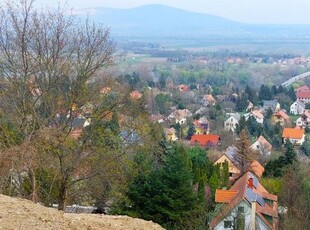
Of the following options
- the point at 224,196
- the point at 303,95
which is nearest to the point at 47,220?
the point at 224,196

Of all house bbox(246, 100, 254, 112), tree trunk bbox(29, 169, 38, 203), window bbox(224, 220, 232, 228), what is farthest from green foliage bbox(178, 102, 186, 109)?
tree trunk bbox(29, 169, 38, 203)

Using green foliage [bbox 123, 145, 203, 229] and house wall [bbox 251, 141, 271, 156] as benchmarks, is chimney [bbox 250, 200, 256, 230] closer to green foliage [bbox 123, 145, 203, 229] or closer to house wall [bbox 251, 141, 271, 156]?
green foliage [bbox 123, 145, 203, 229]

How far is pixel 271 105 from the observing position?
5297 cm

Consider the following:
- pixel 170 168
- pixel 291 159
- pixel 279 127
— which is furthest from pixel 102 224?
pixel 279 127

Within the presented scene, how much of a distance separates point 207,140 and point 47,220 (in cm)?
2986

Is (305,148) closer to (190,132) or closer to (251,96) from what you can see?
(190,132)

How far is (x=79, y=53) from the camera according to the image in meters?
11.0

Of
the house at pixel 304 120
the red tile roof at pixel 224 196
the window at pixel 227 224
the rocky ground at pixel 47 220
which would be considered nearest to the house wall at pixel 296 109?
the house at pixel 304 120

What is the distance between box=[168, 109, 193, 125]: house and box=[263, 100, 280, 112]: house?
7.95 meters

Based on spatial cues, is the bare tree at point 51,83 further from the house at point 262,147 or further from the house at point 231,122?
the house at point 231,122

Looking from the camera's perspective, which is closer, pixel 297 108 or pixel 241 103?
pixel 297 108

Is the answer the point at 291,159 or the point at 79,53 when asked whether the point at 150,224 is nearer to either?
the point at 79,53

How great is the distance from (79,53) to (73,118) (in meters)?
1.30

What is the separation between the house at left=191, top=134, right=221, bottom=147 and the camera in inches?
1387
